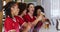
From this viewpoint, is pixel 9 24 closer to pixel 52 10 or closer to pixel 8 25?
pixel 8 25

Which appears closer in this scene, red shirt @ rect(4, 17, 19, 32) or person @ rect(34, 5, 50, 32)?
red shirt @ rect(4, 17, 19, 32)

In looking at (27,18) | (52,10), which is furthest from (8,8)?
(52,10)

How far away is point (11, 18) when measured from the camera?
86 cm

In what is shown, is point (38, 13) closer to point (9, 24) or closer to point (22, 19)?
point (22, 19)

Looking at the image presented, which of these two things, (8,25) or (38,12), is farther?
(38,12)

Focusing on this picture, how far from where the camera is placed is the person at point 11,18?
0.84 meters

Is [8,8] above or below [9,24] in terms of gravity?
above

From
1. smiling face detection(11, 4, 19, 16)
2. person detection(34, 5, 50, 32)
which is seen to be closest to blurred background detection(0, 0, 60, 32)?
person detection(34, 5, 50, 32)

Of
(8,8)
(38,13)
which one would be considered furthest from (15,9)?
(38,13)

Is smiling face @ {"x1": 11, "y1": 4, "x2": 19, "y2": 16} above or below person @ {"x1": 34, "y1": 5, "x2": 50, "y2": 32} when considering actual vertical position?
above

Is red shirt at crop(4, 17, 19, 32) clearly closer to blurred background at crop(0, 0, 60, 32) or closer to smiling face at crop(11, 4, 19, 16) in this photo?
smiling face at crop(11, 4, 19, 16)

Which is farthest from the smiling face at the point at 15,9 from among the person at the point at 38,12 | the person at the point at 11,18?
the person at the point at 38,12

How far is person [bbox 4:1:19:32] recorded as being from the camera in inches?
33.2

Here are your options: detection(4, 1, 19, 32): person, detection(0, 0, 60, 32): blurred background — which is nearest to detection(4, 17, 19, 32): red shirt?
detection(4, 1, 19, 32): person
